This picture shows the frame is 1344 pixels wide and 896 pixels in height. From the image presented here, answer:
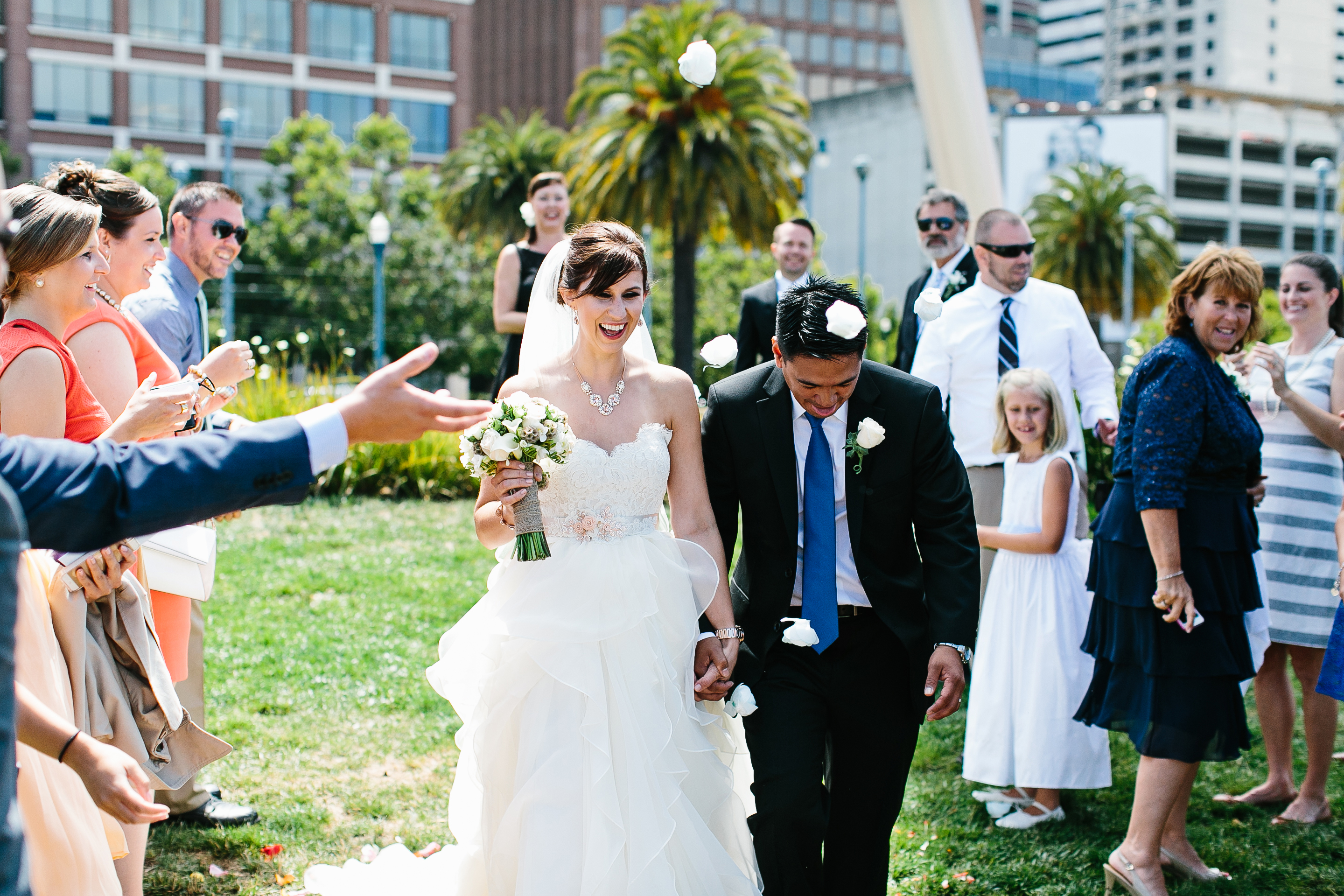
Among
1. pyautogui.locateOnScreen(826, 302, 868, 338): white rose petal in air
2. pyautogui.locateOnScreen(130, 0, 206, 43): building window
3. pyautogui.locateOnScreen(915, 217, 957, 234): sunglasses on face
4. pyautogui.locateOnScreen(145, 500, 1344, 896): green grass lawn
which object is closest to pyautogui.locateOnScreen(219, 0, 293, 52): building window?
pyautogui.locateOnScreen(130, 0, 206, 43): building window

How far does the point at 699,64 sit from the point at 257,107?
62.5 meters

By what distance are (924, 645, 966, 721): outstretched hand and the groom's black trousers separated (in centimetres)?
15

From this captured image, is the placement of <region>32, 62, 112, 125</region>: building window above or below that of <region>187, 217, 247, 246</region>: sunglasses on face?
above

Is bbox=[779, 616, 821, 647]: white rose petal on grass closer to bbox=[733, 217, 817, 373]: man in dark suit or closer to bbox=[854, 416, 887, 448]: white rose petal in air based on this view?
bbox=[854, 416, 887, 448]: white rose petal in air

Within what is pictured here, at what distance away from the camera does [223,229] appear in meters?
5.32

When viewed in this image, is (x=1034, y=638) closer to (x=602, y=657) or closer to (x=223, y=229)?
(x=602, y=657)

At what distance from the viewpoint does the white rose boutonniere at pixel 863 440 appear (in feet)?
12.5

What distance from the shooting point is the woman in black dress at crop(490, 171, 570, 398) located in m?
7.51

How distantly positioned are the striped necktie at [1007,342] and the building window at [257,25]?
6218 centimetres

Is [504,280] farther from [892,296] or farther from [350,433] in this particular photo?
[892,296]

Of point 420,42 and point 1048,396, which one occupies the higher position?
point 420,42

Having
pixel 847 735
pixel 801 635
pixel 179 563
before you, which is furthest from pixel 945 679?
pixel 179 563

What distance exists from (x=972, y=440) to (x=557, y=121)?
73.9 m

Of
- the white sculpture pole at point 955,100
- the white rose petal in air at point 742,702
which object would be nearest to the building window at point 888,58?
the white sculpture pole at point 955,100
